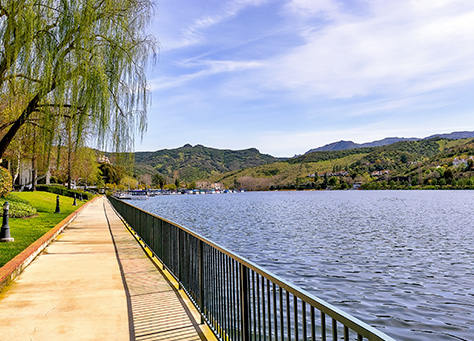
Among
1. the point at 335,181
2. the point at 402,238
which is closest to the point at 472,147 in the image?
the point at 335,181

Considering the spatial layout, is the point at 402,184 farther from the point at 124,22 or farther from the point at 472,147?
the point at 124,22

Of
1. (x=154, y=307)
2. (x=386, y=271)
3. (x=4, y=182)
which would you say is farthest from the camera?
(x=4, y=182)

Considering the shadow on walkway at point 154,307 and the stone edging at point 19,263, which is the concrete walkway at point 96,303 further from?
the stone edging at point 19,263

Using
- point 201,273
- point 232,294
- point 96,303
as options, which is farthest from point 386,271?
point 232,294

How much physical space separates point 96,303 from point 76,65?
5691 millimetres

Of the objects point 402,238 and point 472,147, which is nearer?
point 402,238

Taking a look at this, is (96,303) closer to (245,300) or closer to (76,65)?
(245,300)

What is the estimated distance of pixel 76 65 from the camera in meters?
8.91

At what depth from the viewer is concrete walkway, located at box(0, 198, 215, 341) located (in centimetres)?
455

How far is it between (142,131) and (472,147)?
167 metres

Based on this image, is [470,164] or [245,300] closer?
[245,300]

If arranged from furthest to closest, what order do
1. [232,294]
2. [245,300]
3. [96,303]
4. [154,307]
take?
[96,303] → [154,307] → [232,294] → [245,300]

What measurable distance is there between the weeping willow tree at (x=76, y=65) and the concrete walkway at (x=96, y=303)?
3.00m

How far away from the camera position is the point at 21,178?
5209cm
